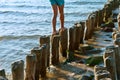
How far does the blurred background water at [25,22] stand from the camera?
10.7m

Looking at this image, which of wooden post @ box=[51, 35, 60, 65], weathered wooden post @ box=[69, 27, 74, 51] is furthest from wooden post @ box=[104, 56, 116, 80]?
weathered wooden post @ box=[69, 27, 74, 51]

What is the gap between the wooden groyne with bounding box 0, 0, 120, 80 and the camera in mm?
5718

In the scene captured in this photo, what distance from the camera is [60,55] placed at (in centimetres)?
912

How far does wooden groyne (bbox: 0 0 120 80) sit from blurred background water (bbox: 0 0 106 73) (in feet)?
4.02

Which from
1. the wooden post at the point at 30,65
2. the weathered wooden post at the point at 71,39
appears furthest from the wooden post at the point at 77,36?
the wooden post at the point at 30,65

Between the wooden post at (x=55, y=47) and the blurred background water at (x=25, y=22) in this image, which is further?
the blurred background water at (x=25, y=22)

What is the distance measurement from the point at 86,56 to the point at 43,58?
1868 millimetres

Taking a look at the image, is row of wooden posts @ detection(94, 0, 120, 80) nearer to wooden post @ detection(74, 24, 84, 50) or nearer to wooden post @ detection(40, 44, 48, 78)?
wooden post @ detection(40, 44, 48, 78)

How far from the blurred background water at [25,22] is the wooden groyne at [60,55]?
1.23m

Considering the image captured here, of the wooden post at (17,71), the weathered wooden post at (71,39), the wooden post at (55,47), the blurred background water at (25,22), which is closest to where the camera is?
the wooden post at (17,71)

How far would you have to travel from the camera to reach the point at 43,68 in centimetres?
766

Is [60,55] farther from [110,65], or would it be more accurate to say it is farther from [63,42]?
[110,65]

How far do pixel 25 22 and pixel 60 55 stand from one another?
8.73 metres

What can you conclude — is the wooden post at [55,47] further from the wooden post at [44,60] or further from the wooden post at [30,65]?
the wooden post at [30,65]
